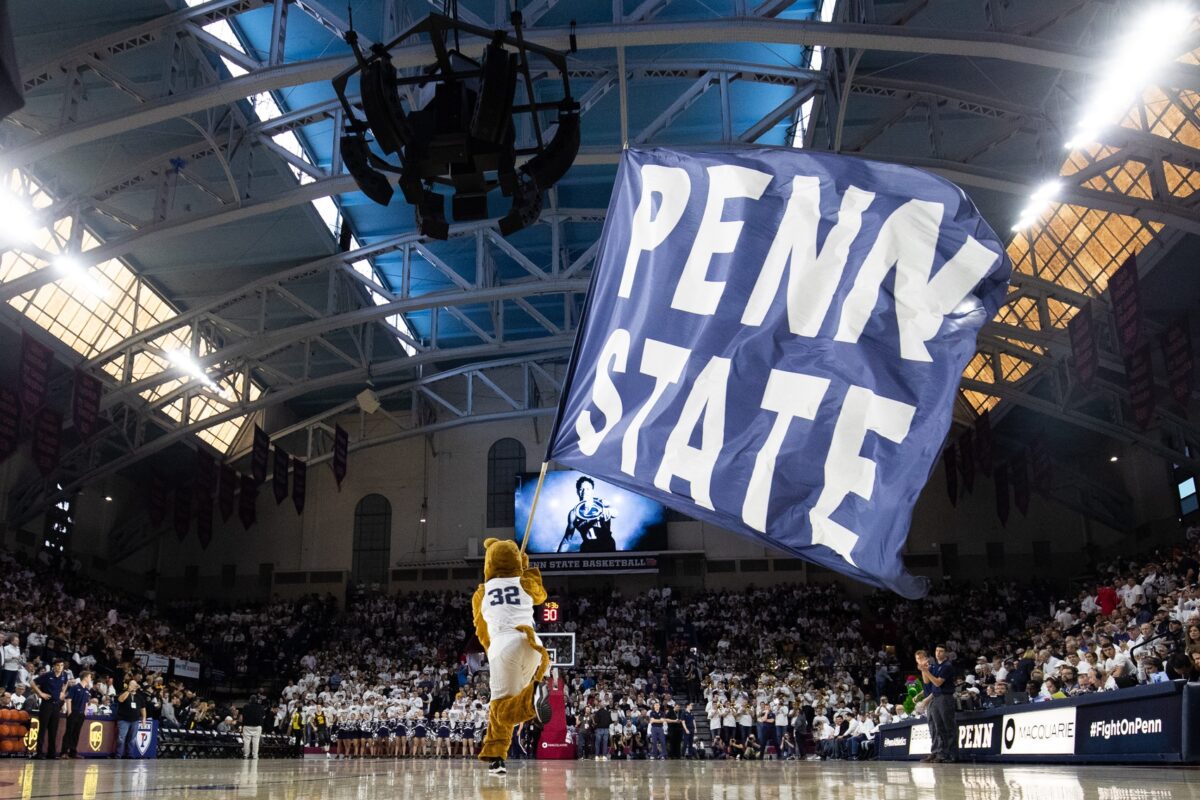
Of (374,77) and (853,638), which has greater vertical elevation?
(374,77)

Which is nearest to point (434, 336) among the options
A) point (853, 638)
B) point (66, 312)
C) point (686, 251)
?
point (66, 312)

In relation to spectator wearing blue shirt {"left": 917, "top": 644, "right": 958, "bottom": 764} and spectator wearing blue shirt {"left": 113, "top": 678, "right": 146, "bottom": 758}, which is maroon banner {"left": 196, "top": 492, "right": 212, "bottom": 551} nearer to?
spectator wearing blue shirt {"left": 113, "top": 678, "right": 146, "bottom": 758}

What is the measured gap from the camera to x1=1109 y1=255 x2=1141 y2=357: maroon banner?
20.3 m

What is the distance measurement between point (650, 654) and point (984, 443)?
41.9 ft

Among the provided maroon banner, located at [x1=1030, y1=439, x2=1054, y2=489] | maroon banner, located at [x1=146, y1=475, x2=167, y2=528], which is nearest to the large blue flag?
maroon banner, located at [x1=1030, y1=439, x2=1054, y2=489]

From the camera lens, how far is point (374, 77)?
433 inches

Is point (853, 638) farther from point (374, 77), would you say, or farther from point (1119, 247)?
point (374, 77)

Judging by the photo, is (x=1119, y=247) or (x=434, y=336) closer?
(x=1119, y=247)

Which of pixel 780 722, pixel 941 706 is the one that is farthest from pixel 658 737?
pixel 941 706

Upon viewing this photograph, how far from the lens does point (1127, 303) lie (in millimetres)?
20625

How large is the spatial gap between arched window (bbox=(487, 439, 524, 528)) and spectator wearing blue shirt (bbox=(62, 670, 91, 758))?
23.2 m

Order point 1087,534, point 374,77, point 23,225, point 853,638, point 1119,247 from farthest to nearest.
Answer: point 1087,534, point 853,638, point 1119,247, point 23,225, point 374,77

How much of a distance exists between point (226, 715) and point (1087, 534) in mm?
30429

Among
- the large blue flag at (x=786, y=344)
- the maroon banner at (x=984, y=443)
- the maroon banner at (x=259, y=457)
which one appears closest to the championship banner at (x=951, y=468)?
the maroon banner at (x=984, y=443)
